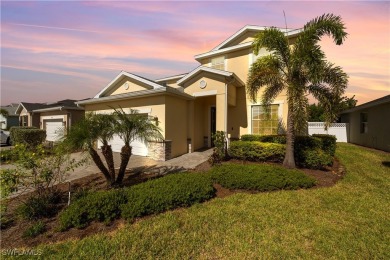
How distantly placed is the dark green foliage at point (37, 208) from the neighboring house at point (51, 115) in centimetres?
1229

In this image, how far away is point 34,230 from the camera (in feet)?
14.9

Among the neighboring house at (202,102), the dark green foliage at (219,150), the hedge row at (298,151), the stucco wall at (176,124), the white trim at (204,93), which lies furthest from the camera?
the white trim at (204,93)

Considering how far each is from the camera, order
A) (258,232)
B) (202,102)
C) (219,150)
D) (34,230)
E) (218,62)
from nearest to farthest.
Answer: (258,232) < (34,230) < (219,150) < (202,102) < (218,62)

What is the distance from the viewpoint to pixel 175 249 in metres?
3.82

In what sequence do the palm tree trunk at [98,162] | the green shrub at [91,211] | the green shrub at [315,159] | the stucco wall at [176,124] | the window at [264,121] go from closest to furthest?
the green shrub at [91,211]
the palm tree trunk at [98,162]
the green shrub at [315,159]
the stucco wall at [176,124]
the window at [264,121]

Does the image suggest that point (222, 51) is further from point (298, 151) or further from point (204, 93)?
point (298, 151)

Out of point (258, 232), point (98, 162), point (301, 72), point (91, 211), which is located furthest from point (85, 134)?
point (301, 72)

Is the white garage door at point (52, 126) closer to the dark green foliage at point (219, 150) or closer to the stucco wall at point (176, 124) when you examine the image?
the stucco wall at point (176, 124)

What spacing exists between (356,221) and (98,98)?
48.8 ft

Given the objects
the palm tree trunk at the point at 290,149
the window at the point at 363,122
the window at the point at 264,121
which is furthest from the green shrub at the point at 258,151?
the window at the point at 363,122

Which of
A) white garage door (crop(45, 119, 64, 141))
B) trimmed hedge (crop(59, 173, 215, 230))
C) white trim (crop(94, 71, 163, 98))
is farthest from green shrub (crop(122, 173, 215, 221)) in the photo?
white garage door (crop(45, 119, 64, 141))

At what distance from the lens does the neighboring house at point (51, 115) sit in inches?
768

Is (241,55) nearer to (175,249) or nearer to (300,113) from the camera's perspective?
(300,113)

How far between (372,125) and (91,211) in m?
20.4
